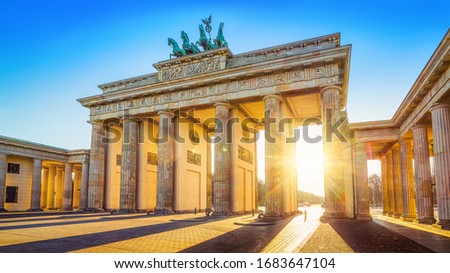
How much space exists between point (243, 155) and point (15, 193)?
30.6m

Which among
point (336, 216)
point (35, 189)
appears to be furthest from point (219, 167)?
point (35, 189)

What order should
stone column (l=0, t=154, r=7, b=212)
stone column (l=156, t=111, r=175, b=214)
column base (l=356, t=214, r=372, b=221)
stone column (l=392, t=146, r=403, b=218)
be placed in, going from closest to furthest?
column base (l=356, t=214, r=372, b=221) → stone column (l=392, t=146, r=403, b=218) → stone column (l=156, t=111, r=175, b=214) → stone column (l=0, t=154, r=7, b=212)

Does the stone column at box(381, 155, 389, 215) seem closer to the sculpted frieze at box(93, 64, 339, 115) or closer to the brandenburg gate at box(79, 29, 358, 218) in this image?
the brandenburg gate at box(79, 29, 358, 218)

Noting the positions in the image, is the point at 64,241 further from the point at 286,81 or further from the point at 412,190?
the point at 412,190

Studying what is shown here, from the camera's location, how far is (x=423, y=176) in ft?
75.4

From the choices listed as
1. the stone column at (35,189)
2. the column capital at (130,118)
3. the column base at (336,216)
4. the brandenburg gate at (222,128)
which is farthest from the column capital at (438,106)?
the stone column at (35,189)

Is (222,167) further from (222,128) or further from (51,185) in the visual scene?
(51,185)

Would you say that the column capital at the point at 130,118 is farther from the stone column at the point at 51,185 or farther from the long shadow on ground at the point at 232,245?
the long shadow on ground at the point at 232,245

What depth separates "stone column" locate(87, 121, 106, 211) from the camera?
118ft

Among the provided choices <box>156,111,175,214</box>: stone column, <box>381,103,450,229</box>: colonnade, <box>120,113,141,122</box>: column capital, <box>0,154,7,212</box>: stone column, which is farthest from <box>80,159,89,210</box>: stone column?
<box>381,103,450,229</box>: colonnade

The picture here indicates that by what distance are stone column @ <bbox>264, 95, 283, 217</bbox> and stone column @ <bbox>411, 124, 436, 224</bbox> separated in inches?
367

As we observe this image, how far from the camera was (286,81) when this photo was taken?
27.6 metres

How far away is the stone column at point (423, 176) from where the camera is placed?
22750 mm
